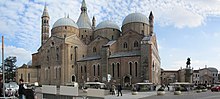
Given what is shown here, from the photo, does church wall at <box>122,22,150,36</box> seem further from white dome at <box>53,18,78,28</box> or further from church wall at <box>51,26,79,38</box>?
white dome at <box>53,18,78,28</box>

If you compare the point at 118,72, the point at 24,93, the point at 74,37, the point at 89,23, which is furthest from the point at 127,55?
the point at 24,93

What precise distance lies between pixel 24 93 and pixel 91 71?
56.3 metres

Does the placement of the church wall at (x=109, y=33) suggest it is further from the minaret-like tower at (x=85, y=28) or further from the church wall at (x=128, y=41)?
the church wall at (x=128, y=41)

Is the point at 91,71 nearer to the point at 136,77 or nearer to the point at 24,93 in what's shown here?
the point at 136,77

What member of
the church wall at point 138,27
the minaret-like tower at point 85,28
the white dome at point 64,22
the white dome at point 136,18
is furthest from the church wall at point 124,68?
the white dome at point 64,22

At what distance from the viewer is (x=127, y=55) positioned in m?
61.2

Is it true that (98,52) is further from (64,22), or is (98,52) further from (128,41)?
(64,22)

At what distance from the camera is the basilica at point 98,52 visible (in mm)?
59594

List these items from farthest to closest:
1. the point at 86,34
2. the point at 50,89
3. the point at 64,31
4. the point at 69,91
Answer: the point at 86,34 → the point at 64,31 → the point at 50,89 → the point at 69,91

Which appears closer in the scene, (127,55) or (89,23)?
(127,55)

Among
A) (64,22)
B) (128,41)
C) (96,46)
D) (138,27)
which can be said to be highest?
(64,22)

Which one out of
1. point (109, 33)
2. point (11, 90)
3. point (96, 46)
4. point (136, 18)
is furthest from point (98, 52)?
point (11, 90)

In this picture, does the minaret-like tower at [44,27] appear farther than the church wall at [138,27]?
Yes

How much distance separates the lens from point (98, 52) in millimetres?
72250
